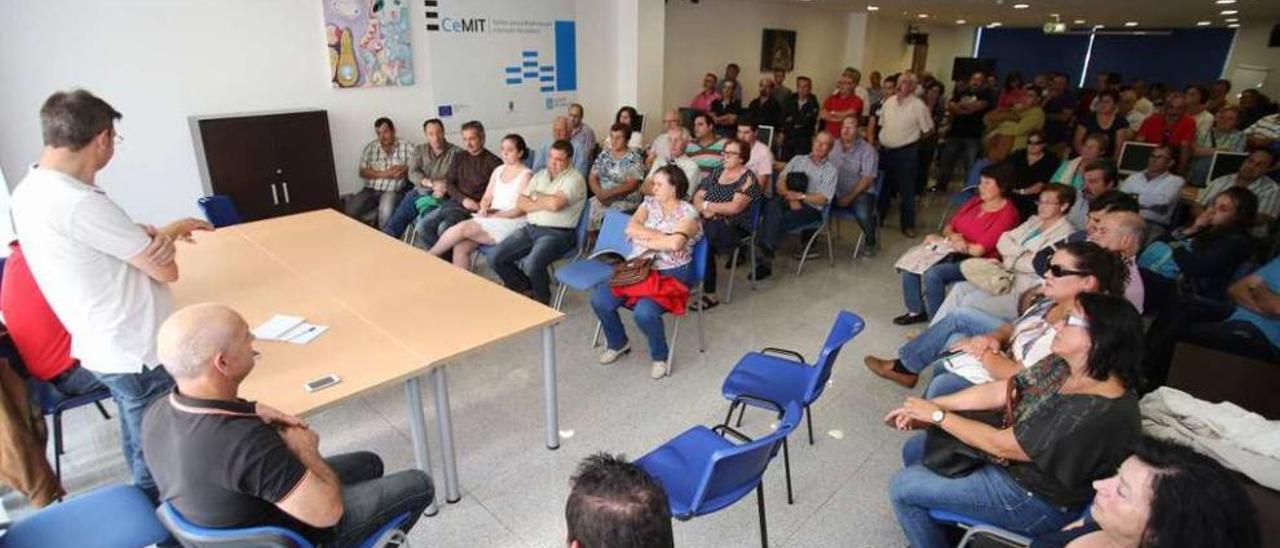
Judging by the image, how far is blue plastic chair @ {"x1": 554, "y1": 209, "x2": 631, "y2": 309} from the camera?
4066 millimetres

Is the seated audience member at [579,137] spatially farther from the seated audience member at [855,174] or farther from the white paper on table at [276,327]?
the white paper on table at [276,327]

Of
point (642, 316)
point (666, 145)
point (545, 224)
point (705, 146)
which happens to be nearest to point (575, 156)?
point (666, 145)

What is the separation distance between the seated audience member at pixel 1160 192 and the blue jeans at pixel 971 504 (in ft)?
12.6

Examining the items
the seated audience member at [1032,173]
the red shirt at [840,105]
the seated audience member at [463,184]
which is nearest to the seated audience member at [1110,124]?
the seated audience member at [1032,173]

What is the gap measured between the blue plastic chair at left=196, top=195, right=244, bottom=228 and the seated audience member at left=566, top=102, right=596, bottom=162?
3087mm

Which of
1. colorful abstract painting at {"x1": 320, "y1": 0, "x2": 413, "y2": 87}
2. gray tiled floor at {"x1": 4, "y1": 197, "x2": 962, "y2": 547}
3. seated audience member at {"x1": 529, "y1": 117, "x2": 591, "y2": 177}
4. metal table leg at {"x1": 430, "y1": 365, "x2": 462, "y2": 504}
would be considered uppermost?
colorful abstract painting at {"x1": 320, "y1": 0, "x2": 413, "y2": 87}

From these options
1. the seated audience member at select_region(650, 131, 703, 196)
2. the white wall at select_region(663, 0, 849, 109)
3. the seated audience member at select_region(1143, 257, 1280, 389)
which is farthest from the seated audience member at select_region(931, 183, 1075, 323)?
the white wall at select_region(663, 0, 849, 109)

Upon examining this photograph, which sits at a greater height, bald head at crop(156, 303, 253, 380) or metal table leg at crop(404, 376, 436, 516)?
bald head at crop(156, 303, 253, 380)

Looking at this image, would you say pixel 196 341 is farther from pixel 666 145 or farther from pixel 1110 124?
pixel 1110 124

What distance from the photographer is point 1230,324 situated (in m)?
3.30

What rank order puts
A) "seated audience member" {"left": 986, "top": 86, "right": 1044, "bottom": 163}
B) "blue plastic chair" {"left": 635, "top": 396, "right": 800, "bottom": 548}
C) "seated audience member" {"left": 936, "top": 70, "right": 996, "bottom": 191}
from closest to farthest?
1. "blue plastic chair" {"left": 635, "top": 396, "right": 800, "bottom": 548}
2. "seated audience member" {"left": 986, "top": 86, "right": 1044, "bottom": 163}
3. "seated audience member" {"left": 936, "top": 70, "right": 996, "bottom": 191}

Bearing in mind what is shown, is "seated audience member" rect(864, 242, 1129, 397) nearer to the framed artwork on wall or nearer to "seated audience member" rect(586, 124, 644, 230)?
"seated audience member" rect(586, 124, 644, 230)

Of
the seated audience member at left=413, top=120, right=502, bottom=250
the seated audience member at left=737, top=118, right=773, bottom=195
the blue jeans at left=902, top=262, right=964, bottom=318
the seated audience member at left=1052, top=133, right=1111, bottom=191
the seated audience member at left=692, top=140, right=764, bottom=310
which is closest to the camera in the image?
the blue jeans at left=902, top=262, right=964, bottom=318

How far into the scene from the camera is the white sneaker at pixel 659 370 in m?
3.83
